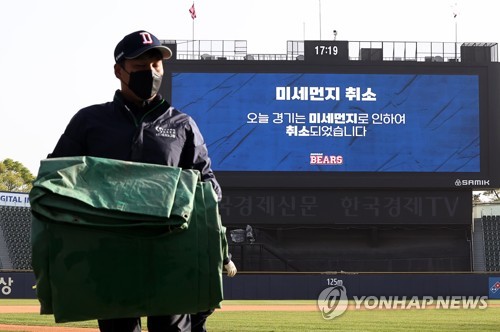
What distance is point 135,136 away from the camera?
11.9ft

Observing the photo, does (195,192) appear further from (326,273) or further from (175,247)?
(326,273)

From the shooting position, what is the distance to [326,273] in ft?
95.2

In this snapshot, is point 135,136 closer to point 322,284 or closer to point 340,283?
point 340,283

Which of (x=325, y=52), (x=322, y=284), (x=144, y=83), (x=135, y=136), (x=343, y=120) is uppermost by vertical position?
(x=325, y=52)

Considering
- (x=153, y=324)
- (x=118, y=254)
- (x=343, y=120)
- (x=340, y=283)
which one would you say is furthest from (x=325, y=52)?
(x=118, y=254)

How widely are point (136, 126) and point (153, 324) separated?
732 mm

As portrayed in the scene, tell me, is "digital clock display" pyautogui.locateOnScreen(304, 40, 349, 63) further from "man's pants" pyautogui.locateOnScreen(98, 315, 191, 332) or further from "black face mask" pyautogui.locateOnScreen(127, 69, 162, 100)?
"man's pants" pyautogui.locateOnScreen(98, 315, 191, 332)

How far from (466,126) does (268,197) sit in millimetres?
6224

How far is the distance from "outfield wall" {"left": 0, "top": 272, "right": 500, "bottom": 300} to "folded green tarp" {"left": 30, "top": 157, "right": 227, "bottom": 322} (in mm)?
25444

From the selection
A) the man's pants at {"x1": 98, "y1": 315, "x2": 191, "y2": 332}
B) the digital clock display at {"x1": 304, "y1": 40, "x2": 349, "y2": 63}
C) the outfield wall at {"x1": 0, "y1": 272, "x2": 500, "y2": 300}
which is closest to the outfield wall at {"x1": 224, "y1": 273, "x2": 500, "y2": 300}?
the outfield wall at {"x1": 0, "y1": 272, "x2": 500, "y2": 300}

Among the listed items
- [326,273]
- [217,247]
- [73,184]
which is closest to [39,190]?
[73,184]

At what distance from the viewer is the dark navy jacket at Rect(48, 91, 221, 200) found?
3637mm

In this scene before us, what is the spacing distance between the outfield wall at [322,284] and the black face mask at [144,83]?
25.0 m

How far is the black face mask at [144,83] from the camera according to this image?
3.62 m
